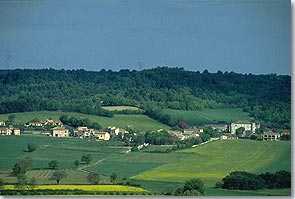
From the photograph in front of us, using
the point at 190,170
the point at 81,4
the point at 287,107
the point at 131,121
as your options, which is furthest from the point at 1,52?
the point at 287,107

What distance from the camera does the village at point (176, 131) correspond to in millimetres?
9922

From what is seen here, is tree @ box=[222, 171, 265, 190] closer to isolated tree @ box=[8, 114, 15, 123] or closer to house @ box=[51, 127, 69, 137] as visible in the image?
house @ box=[51, 127, 69, 137]

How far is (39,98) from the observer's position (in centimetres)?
1016

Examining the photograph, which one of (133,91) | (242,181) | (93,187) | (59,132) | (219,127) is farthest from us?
(133,91)

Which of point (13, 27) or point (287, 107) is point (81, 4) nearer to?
point (13, 27)

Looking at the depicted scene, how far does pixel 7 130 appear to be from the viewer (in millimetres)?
10078

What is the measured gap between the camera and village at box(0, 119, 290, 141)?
9922 mm

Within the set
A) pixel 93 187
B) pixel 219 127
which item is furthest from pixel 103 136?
pixel 219 127

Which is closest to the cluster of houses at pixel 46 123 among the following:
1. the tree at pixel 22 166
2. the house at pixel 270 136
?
the tree at pixel 22 166

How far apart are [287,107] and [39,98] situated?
112 inches

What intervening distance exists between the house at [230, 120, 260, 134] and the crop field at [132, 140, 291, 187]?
0.14 metres

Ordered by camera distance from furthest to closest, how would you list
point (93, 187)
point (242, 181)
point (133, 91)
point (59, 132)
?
point (133, 91) → point (59, 132) → point (93, 187) → point (242, 181)

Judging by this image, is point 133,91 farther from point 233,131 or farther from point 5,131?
point 5,131

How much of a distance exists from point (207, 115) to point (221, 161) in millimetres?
553
